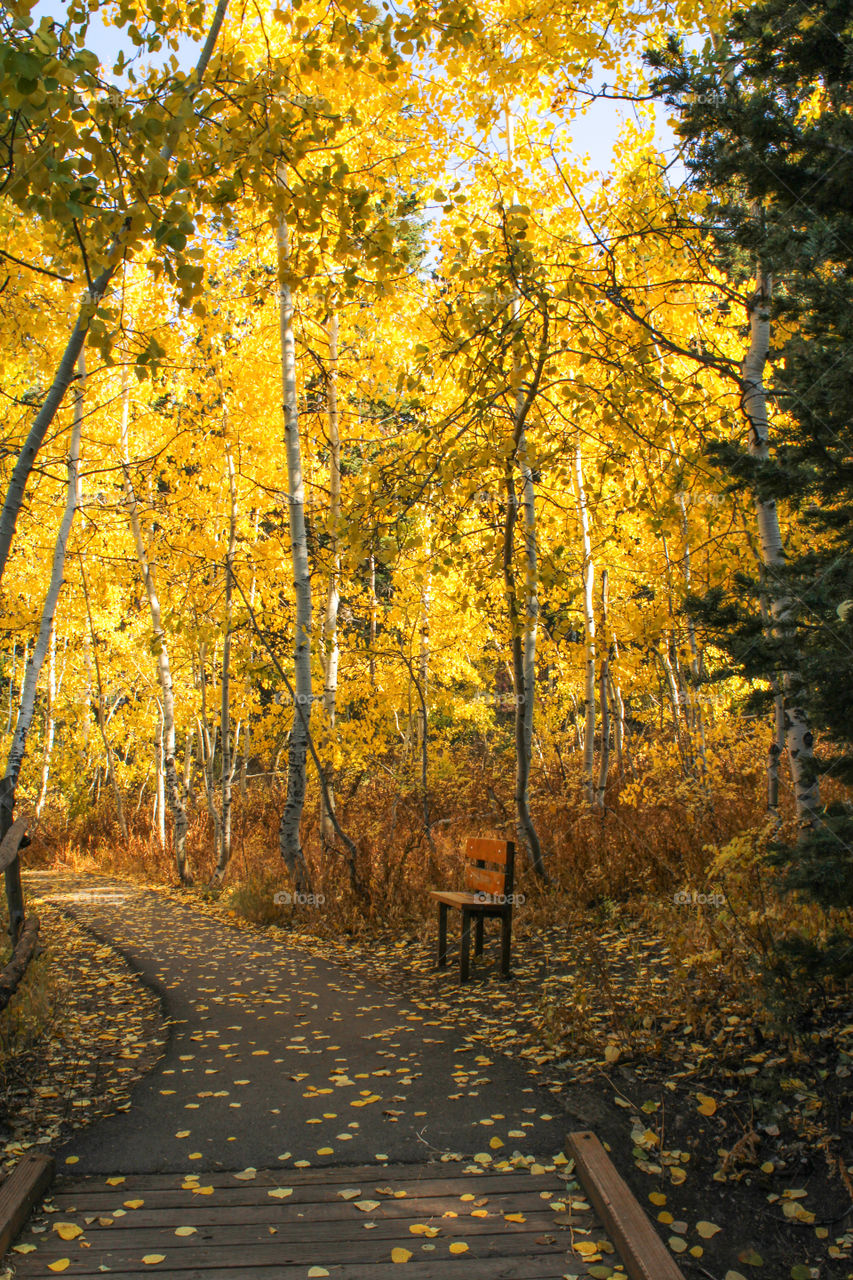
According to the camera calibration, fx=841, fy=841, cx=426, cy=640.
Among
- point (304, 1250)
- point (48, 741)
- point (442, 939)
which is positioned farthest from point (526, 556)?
point (48, 741)

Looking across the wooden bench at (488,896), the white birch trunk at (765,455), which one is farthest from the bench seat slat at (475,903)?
the white birch trunk at (765,455)

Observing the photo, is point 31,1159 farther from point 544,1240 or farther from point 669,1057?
point 669,1057

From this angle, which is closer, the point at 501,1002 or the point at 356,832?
the point at 501,1002

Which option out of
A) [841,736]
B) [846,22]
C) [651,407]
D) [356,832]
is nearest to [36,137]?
[846,22]

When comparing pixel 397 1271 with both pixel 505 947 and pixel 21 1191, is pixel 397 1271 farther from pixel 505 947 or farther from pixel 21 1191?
pixel 505 947

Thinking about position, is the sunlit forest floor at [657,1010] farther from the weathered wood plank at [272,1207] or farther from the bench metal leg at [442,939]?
the weathered wood plank at [272,1207]

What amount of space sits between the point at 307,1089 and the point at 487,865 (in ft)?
8.45

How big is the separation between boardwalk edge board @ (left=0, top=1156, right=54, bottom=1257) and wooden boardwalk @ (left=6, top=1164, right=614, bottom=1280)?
50 millimetres

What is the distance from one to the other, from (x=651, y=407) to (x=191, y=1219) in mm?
4969

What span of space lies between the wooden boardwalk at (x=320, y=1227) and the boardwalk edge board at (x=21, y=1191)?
5 centimetres

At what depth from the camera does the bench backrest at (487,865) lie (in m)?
5.66

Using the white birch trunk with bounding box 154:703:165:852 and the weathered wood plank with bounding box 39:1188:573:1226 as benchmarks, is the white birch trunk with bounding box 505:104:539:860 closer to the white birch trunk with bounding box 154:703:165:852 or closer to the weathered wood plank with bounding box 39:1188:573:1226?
the weathered wood plank with bounding box 39:1188:573:1226

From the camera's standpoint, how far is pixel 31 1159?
3.10 m

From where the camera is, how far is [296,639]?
29.9 ft
